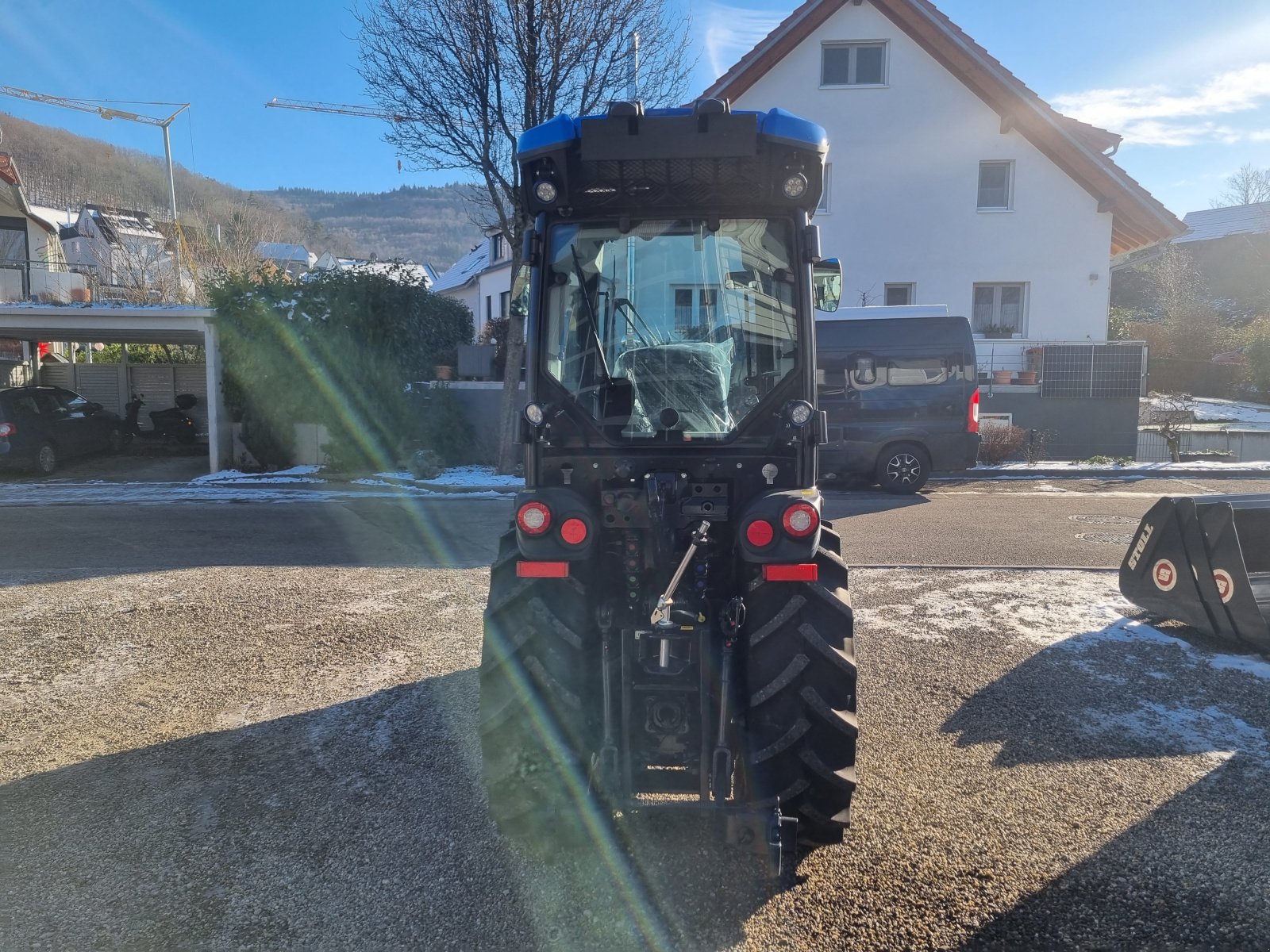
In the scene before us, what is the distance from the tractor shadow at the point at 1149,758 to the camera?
2.95 meters

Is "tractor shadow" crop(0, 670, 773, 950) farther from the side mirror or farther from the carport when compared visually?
the carport

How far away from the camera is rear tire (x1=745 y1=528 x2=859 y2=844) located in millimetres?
3193

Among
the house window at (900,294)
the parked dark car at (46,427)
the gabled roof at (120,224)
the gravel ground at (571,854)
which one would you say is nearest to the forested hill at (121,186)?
the gabled roof at (120,224)

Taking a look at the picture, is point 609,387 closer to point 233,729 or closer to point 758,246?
point 758,246

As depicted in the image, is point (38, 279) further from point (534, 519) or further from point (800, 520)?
point (800, 520)

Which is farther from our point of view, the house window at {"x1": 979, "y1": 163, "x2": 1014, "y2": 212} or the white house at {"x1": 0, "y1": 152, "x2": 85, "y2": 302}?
the white house at {"x1": 0, "y1": 152, "x2": 85, "y2": 302}

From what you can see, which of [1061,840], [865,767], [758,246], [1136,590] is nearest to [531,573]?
[758,246]

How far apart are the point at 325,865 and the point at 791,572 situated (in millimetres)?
2113

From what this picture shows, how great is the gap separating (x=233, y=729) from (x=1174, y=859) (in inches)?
174

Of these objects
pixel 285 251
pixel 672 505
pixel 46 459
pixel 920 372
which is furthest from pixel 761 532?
pixel 285 251

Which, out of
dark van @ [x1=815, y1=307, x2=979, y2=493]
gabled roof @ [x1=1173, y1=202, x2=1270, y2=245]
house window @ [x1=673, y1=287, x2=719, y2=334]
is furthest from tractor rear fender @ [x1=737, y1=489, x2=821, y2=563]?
gabled roof @ [x1=1173, y1=202, x2=1270, y2=245]

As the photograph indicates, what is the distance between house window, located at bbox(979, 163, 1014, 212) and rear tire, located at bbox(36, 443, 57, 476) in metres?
20.0

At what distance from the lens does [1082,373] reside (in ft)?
59.7

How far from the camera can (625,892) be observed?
3.18 meters
